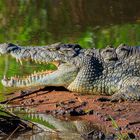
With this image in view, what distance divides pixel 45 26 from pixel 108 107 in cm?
674

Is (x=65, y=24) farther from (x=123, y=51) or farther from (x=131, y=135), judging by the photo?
(x=131, y=135)

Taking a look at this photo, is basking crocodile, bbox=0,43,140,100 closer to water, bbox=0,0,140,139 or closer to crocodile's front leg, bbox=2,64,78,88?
crocodile's front leg, bbox=2,64,78,88

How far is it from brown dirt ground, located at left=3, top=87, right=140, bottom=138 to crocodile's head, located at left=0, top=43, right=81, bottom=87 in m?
0.15

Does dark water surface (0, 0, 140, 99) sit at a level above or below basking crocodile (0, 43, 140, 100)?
above

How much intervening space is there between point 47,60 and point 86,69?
0.59m

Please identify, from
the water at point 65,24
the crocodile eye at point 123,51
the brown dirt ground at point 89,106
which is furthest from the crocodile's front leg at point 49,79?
the crocodile eye at point 123,51

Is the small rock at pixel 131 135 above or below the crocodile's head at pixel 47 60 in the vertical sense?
below

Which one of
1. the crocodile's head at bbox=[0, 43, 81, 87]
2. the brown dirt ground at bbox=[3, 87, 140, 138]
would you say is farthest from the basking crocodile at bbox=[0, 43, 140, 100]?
the brown dirt ground at bbox=[3, 87, 140, 138]

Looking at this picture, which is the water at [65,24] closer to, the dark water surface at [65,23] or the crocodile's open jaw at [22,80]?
the dark water surface at [65,23]

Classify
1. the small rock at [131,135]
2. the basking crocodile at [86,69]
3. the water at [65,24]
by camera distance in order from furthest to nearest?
the water at [65,24] < the basking crocodile at [86,69] < the small rock at [131,135]

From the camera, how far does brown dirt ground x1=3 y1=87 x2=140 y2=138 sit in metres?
7.45

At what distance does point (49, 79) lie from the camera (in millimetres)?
9211

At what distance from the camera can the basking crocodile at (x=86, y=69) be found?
906 centimetres

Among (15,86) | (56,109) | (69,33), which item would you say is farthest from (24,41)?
(56,109)
